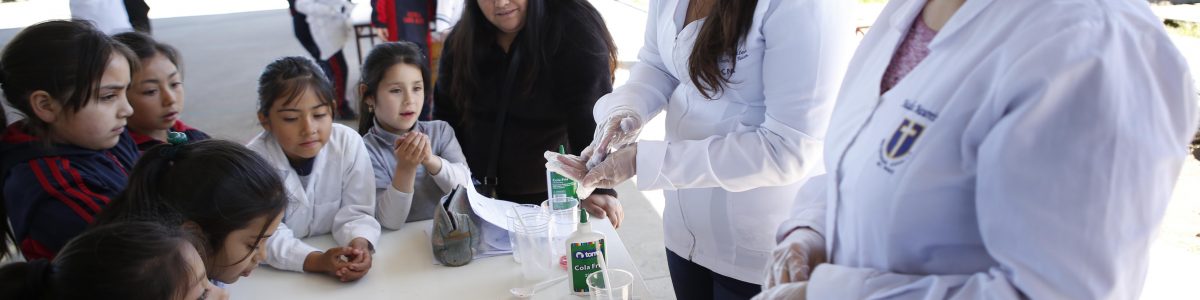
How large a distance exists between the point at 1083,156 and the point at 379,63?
A: 1.86m

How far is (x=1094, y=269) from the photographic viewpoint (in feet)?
2.37

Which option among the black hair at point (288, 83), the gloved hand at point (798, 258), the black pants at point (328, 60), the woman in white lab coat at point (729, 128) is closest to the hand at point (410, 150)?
the black hair at point (288, 83)

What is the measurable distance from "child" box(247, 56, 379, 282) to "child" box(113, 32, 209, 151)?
0.24 meters

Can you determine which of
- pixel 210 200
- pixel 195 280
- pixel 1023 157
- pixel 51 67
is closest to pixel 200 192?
pixel 210 200

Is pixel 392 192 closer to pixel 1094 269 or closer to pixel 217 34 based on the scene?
pixel 1094 269

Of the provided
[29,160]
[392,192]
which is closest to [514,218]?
[392,192]

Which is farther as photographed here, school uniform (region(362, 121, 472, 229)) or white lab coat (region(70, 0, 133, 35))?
white lab coat (region(70, 0, 133, 35))

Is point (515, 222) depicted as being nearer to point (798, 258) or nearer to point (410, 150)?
point (410, 150)

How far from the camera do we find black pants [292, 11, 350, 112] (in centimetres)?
483

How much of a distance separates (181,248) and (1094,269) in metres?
1.17

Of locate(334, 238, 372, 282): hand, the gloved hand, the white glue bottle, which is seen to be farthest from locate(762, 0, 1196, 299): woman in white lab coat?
locate(334, 238, 372, 282): hand

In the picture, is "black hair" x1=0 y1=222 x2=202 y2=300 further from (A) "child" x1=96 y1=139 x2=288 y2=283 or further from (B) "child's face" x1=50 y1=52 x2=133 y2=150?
(B) "child's face" x1=50 y1=52 x2=133 y2=150


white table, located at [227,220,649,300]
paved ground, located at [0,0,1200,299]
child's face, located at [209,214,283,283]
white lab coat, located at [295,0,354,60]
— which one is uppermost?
child's face, located at [209,214,283,283]

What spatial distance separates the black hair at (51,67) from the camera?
161 centimetres
